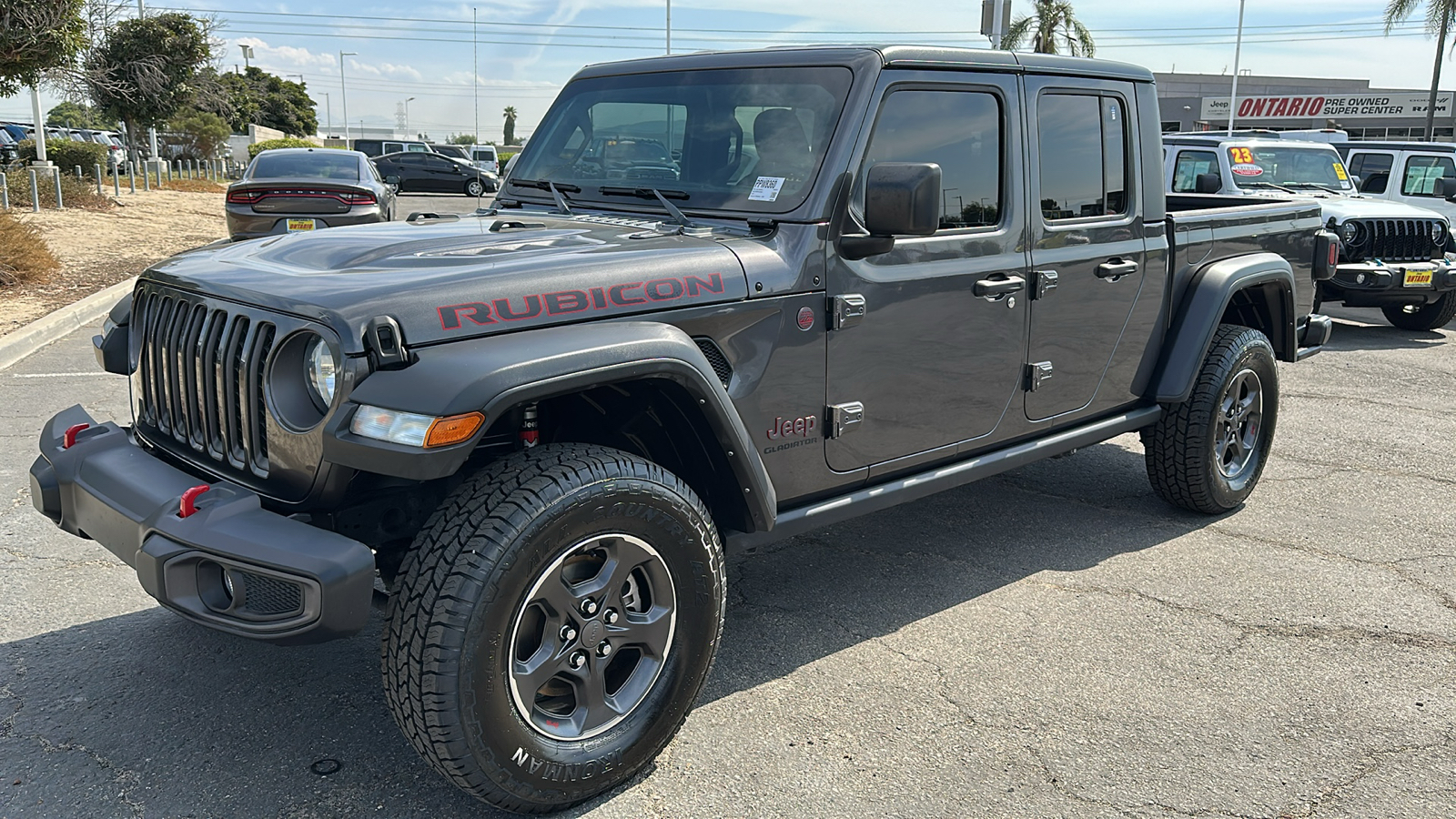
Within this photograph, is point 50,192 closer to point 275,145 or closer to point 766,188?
point 766,188

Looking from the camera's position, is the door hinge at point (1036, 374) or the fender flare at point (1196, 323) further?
the fender flare at point (1196, 323)

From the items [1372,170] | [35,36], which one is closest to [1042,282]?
[1372,170]

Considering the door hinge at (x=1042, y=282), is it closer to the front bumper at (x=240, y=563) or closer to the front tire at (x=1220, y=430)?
the front tire at (x=1220, y=430)

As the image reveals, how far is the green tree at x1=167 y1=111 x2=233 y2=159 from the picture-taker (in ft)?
128

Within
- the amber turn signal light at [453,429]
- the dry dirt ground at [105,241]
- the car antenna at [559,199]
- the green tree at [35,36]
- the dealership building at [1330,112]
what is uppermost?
the dealership building at [1330,112]

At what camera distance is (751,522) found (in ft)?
10.5

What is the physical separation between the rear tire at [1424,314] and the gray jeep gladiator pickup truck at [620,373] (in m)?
8.57

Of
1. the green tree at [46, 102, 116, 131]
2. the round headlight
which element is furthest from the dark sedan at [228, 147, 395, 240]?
the green tree at [46, 102, 116, 131]

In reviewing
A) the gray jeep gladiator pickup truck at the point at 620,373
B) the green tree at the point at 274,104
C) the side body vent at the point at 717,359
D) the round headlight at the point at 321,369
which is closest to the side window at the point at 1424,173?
the gray jeep gladiator pickup truck at the point at 620,373

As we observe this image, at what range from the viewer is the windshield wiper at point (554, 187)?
12.9ft

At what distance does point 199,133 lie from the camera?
39.3m

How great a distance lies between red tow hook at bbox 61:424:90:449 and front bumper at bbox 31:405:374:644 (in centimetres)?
46

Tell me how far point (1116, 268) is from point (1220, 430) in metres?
1.27

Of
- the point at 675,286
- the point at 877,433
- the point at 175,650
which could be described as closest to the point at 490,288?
the point at 675,286
